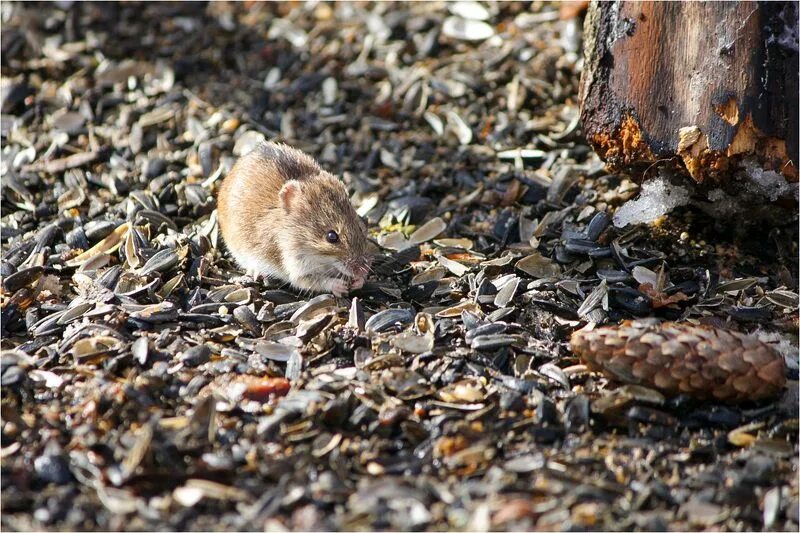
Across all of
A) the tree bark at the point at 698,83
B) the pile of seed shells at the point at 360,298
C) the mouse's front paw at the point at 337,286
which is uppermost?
the tree bark at the point at 698,83

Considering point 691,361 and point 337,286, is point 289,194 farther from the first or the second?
point 691,361

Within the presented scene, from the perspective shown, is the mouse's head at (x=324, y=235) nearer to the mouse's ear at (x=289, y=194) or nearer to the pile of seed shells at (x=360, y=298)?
the mouse's ear at (x=289, y=194)

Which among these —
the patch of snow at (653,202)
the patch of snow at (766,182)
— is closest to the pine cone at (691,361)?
the patch of snow at (766,182)

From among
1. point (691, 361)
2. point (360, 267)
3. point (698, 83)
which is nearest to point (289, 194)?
point (360, 267)

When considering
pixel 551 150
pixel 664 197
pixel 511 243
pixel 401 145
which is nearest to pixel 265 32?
pixel 401 145

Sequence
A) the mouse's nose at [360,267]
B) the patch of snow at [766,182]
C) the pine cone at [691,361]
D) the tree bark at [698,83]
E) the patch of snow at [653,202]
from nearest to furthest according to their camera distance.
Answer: the pine cone at [691,361]
the tree bark at [698,83]
the patch of snow at [766,182]
the mouse's nose at [360,267]
the patch of snow at [653,202]

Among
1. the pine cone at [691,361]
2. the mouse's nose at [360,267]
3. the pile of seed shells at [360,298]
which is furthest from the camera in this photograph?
the mouse's nose at [360,267]

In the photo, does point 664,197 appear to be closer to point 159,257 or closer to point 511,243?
point 511,243
